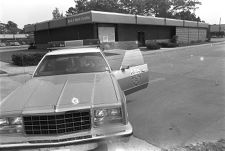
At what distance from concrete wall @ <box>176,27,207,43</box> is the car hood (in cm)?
3986

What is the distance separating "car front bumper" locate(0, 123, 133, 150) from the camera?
9.05ft

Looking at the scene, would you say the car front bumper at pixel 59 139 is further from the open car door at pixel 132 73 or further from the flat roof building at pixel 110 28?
the flat roof building at pixel 110 28

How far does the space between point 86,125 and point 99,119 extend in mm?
192

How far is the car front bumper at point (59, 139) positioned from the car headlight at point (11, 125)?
9 centimetres

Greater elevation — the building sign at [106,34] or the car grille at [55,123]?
the building sign at [106,34]

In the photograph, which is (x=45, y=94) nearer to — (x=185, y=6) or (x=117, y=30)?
(x=117, y=30)

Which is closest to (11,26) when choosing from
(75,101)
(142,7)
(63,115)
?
(142,7)

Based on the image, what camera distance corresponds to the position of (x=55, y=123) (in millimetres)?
2846

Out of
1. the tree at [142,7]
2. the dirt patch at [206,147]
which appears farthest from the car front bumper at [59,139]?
the tree at [142,7]

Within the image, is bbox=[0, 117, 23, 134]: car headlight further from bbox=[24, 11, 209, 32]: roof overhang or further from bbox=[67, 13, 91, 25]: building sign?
bbox=[67, 13, 91, 25]: building sign

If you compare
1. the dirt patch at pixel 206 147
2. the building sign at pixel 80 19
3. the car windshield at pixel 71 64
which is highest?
the building sign at pixel 80 19

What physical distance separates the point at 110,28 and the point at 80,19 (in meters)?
4.43

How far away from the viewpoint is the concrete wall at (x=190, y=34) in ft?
137

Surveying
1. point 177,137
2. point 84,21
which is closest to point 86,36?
point 84,21
